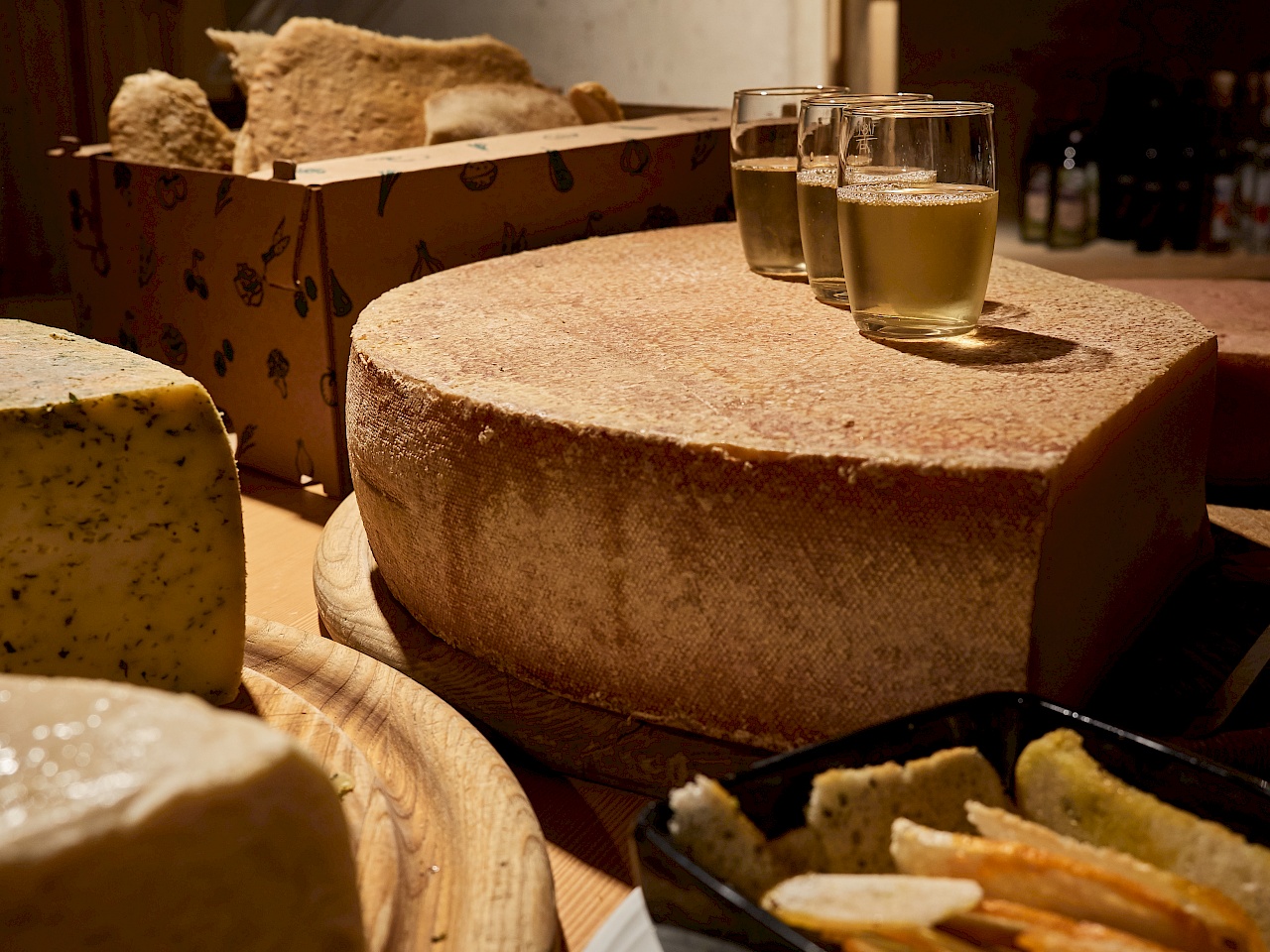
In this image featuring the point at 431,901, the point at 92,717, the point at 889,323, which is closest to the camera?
the point at 92,717

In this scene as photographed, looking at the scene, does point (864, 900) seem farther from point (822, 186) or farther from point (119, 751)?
point (822, 186)

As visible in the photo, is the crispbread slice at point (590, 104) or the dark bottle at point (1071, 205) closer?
the crispbread slice at point (590, 104)

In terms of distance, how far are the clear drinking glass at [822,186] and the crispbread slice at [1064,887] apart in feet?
2.03

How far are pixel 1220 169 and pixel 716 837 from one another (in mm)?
2305

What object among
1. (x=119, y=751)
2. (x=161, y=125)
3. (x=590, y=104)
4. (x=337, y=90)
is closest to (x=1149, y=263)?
(x=590, y=104)

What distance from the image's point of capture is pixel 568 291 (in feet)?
3.68

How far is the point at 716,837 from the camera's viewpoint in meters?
0.54

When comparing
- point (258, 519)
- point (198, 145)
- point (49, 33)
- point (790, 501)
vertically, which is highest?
point (49, 33)

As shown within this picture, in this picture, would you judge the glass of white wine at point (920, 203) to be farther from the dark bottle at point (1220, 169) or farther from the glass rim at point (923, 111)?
the dark bottle at point (1220, 169)

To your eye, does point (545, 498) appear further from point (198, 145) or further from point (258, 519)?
point (198, 145)

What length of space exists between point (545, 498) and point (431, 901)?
249mm

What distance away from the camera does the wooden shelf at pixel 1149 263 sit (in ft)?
7.48

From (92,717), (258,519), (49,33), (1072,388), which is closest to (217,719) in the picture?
(92,717)

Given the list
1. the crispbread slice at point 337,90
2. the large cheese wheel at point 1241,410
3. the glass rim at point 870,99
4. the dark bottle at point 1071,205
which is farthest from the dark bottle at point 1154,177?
the glass rim at point 870,99
